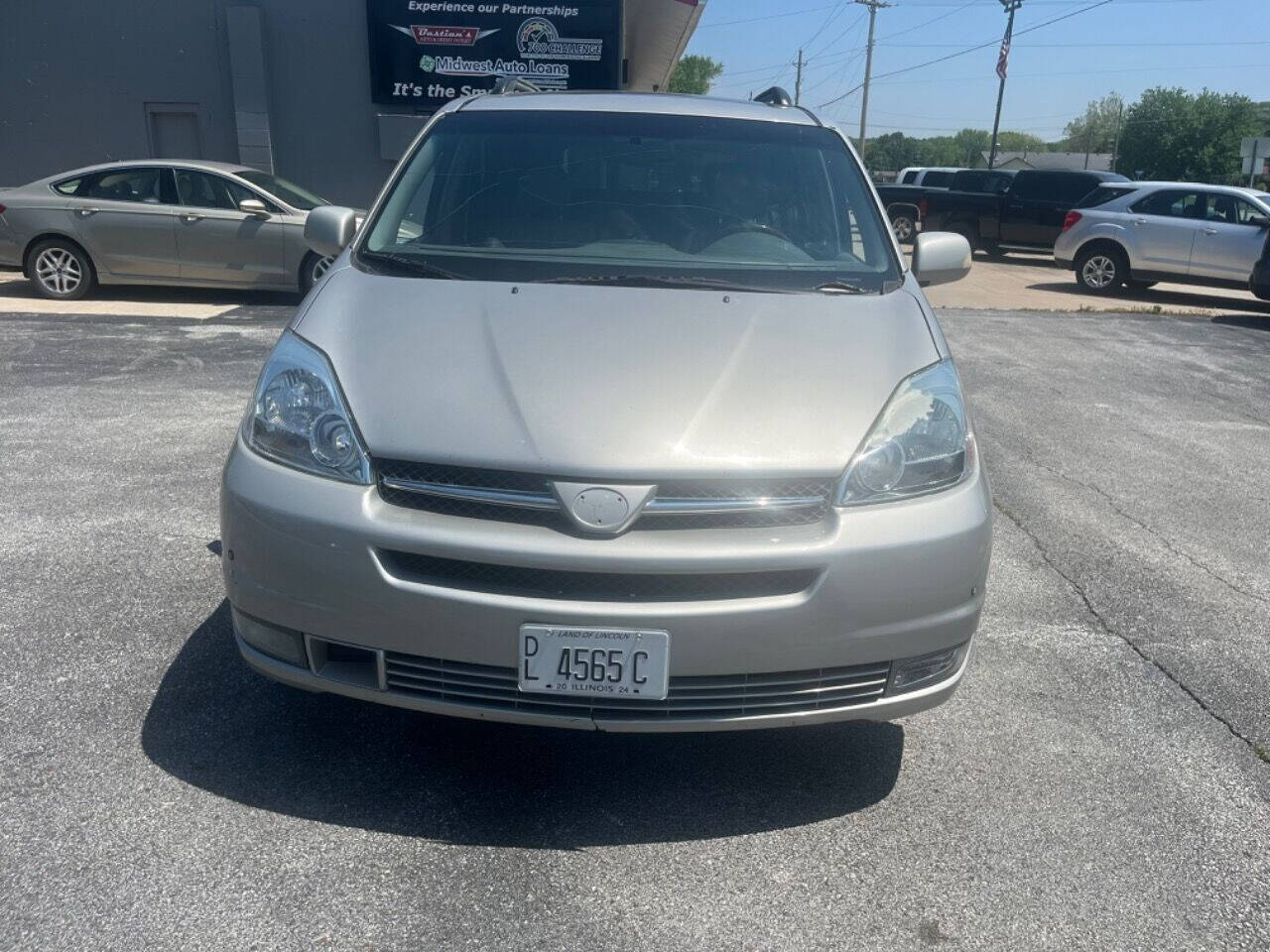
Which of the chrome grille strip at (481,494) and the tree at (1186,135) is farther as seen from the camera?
the tree at (1186,135)

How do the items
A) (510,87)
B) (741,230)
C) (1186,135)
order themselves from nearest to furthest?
(741,230) → (510,87) → (1186,135)

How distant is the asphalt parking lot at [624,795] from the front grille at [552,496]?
80cm

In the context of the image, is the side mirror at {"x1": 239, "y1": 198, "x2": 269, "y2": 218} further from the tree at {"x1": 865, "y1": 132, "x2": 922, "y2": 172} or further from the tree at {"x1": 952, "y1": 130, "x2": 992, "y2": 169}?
the tree at {"x1": 952, "y1": 130, "x2": 992, "y2": 169}

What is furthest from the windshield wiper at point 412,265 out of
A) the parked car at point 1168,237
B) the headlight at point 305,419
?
the parked car at point 1168,237

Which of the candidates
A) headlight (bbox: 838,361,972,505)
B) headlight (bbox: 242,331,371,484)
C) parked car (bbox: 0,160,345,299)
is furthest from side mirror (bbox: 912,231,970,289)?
parked car (bbox: 0,160,345,299)

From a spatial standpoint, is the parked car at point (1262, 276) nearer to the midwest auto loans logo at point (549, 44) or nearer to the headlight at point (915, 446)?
the midwest auto loans logo at point (549, 44)

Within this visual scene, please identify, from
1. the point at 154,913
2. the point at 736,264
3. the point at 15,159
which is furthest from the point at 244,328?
the point at 15,159

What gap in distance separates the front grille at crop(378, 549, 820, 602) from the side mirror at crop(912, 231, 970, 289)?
2032 mm

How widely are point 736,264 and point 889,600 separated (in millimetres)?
1434

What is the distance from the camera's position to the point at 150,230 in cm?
1139

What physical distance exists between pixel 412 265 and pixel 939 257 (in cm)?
198

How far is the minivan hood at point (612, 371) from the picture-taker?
2.64 meters

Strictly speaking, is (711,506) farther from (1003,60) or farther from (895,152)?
(895,152)

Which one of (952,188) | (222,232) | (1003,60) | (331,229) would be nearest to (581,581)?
(331,229)
